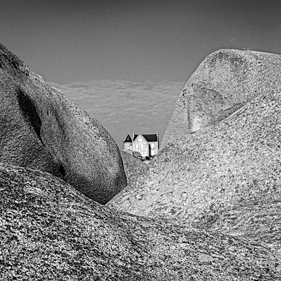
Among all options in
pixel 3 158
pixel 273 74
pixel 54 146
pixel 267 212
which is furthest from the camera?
pixel 273 74

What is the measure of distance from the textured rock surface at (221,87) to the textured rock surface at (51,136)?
1.39m

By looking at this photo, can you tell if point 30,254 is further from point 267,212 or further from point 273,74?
point 273,74

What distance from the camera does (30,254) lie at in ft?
8.59

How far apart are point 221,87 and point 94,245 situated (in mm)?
5261

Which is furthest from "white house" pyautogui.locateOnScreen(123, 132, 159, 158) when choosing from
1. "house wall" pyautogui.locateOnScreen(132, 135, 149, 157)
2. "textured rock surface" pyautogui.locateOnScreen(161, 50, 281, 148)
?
"textured rock surface" pyautogui.locateOnScreen(161, 50, 281, 148)

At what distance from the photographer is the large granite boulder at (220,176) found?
198 inches

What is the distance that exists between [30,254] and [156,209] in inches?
111

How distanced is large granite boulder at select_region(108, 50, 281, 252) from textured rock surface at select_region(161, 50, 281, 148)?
1436mm

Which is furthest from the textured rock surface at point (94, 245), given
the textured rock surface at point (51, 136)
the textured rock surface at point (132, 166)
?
the textured rock surface at point (132, 166)

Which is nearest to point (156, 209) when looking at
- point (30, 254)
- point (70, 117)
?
point (70, 117)

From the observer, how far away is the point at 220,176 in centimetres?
538

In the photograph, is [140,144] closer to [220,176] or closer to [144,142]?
[144,142]

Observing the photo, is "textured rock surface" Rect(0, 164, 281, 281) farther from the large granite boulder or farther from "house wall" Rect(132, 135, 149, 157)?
"house wall" Rect(132, 135, 149, 157)

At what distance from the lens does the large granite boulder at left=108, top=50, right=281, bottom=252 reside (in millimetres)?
5017
